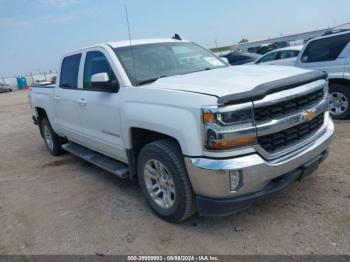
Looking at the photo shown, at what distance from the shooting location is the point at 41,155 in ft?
23.3

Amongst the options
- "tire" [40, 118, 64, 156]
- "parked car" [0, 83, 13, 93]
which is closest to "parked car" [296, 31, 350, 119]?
"tire" [40, 118, 64, 156]

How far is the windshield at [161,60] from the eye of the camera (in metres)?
4.00

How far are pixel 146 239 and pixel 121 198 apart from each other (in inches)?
44.3

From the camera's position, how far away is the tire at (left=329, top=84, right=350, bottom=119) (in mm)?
6823

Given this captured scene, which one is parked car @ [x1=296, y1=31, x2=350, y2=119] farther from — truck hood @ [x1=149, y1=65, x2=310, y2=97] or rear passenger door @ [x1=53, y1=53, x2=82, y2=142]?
rear passenger door @ [x1=53, y1=53, x2=82, y2=142]

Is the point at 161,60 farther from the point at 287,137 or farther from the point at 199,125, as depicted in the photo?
the point at 287,137

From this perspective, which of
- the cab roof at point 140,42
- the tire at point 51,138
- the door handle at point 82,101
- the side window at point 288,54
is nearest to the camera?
the cab roof at point 140,42

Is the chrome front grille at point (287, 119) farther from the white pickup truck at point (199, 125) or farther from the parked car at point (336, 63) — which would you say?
the parked car at point (336, 63)

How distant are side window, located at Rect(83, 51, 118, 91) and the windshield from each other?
0.20 meters

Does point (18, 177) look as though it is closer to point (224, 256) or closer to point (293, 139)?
point (224, 256)

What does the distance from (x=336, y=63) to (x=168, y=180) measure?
199 inches

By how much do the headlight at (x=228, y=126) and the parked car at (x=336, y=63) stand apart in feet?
15.7

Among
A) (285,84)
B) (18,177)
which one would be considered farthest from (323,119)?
(18,177)

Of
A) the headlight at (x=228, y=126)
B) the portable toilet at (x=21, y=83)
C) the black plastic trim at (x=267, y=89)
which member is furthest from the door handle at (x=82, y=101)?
the portable toilet at (x=21, y=83)
